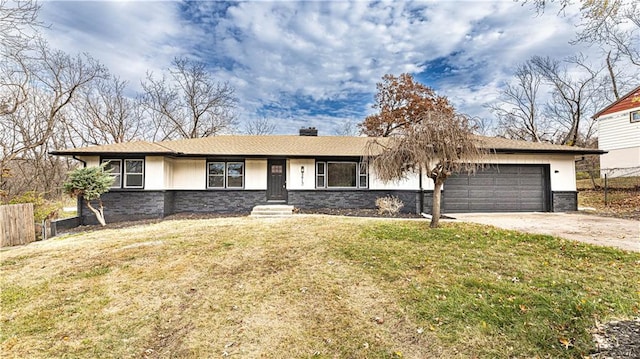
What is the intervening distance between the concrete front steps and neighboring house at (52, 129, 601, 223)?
113 cm

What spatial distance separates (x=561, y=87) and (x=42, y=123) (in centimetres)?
3702

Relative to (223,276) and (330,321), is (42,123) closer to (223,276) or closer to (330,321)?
(223,276)

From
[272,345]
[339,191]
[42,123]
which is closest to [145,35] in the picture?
[42,123]

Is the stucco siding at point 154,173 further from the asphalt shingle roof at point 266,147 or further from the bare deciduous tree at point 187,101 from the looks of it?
the bare deciduous tree at point 187,101

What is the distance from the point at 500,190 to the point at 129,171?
50.5 ft

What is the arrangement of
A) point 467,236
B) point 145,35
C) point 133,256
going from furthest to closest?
point 145,35
point 467,236
point 133,256

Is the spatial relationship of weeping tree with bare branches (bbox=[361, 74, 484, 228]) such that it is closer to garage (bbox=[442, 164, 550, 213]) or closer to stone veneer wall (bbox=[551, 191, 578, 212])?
garage (bbox=[442, 164, 550, 213])

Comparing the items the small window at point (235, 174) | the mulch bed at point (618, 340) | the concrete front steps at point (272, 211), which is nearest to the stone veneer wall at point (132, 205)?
the small window at point (235, 174)

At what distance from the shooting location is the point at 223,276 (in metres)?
4.67

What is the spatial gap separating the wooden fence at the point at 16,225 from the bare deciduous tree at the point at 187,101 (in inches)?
646

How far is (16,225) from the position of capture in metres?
8.25

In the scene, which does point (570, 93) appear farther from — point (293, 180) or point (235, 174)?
point (235, 174)

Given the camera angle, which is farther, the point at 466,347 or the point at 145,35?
the point at 145,35

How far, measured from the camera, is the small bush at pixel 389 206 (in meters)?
11.2
